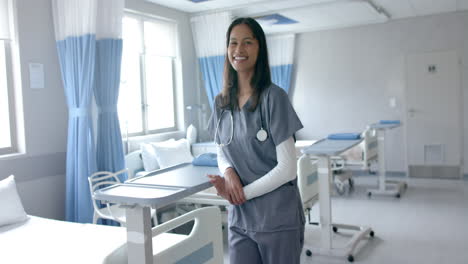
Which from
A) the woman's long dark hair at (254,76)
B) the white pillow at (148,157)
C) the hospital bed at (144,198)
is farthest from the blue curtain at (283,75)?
the hospital bed at (144,198)

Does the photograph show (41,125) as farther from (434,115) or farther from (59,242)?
(434,115)

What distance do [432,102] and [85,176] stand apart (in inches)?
210

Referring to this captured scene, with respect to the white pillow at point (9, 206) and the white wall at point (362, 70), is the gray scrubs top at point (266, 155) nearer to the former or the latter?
the white pillow at point (9, 206)

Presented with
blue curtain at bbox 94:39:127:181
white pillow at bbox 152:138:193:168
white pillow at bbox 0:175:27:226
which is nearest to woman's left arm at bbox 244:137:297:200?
white pillow at bbox 0:175:27:226

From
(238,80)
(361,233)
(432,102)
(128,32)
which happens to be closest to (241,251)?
(238,80)

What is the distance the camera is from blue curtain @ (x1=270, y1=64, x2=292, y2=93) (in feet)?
23.9

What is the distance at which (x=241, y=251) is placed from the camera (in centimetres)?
160

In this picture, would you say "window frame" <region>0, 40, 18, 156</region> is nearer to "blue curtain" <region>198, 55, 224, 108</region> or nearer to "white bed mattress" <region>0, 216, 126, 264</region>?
"white bed mattress" <region>0, 216, 126, 264</region>

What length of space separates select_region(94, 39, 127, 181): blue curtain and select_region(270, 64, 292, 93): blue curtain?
3807 millimetres

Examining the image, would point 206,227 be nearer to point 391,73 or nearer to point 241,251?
point 241,251

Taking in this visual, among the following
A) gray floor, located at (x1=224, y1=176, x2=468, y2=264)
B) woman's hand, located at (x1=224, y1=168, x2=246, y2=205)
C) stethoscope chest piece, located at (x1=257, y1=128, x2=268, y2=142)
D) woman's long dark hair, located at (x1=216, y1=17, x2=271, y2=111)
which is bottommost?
gray floor, located at (x1=224, y1=176, x2=468, y2=264)

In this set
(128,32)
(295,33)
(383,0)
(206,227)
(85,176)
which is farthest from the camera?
(295,33)

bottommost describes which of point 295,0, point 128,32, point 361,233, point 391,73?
point 361,233

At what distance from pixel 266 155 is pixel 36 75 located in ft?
9.47
